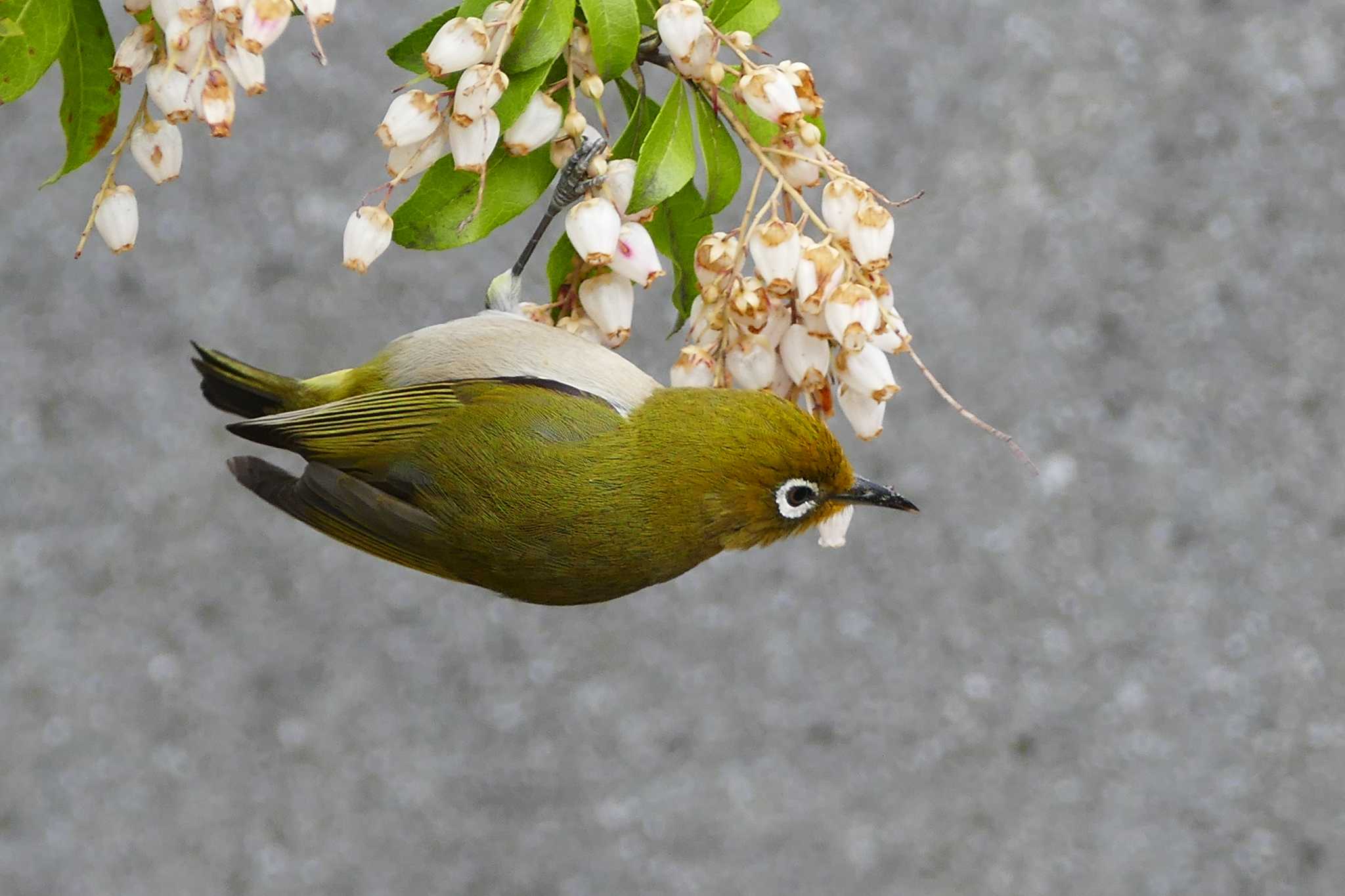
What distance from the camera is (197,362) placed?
284 centimetres

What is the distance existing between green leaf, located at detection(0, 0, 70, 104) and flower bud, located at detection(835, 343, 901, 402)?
1198 mm

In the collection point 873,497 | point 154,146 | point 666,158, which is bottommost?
point 873,497

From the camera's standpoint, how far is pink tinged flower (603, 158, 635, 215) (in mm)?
2107

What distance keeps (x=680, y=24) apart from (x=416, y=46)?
1.38 ft

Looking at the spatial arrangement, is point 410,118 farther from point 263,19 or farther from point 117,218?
point 117,218

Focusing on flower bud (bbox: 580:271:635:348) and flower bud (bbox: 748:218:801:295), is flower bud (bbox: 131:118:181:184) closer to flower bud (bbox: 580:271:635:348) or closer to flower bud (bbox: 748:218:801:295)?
flower bud (bbox: 580:271:635:348)

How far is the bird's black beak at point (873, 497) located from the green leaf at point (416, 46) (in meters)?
1.05

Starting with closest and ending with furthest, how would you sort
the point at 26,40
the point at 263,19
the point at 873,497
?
1. the point at 263,19
2. the point at 26,40
3. the point at 873,497

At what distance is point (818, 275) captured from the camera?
1987mm

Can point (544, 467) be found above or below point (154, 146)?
below

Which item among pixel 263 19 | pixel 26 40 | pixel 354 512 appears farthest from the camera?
pixel 354 512

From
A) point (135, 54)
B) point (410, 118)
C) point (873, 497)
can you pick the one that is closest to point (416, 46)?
point (410, 118)

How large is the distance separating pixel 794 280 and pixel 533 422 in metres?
0.76

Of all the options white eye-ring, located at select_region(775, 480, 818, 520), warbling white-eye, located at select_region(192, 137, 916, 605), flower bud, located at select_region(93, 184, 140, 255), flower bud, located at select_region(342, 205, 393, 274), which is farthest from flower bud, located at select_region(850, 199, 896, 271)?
flower bud, located at select_region(93, 184, 140, 255)
